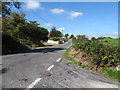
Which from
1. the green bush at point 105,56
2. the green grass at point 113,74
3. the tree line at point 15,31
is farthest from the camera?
the tree line at point 15,31

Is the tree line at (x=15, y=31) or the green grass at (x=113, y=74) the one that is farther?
the tree line at (x=15, y=31)

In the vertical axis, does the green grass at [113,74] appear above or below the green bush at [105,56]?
below

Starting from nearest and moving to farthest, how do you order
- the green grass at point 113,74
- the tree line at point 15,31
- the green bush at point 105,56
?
the green grass at point 113,74 < the green bush at point 105,56 < the tree line at point 15,31

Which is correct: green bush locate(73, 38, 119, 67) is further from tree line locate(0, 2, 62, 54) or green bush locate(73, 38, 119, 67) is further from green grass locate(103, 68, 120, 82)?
tree line locate(0, 2, 62, 54)

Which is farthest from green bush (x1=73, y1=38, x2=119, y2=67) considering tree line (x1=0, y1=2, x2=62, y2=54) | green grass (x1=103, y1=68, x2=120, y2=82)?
tree line (x1=0, y1=2, x2=62, y2=54)

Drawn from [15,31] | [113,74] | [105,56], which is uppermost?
[15,31]

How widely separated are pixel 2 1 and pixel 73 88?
53.0 feet

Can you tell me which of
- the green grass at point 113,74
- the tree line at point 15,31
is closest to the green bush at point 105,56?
the green grass at point 113,74

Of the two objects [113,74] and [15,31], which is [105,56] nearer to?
[113,74]

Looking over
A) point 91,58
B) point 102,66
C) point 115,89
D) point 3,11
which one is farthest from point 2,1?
point 115,89

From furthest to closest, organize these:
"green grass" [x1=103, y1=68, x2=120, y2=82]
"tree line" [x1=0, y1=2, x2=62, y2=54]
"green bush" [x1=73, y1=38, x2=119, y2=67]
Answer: "tree line" [x1=0, y1=2, x2=62, y2=54] < "green bush" [x1=73, y1=38, x2=119, y2=67] < "green grass" [x1=103, y1=68, x2=120, y2=82]

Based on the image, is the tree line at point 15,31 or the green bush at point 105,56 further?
the tree line at point 15,31

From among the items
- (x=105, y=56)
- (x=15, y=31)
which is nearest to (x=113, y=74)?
(x=105, y=56)

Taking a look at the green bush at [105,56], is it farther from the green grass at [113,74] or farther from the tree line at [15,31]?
the tree line at [15,31]
